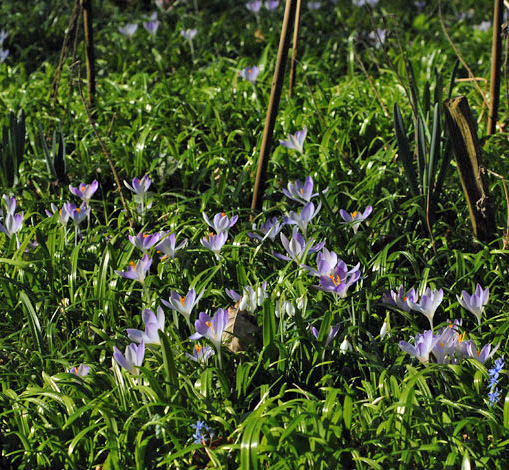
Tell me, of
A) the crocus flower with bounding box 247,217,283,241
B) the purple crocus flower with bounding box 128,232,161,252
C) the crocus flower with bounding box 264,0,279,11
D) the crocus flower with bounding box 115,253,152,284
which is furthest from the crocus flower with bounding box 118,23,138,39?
the crocus flower with bounding box 115,253,152,284

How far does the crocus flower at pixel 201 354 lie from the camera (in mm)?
2012

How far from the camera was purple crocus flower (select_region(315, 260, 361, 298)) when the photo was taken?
2.08 m

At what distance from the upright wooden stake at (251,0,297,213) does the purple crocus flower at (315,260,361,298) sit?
Result: 744 mm

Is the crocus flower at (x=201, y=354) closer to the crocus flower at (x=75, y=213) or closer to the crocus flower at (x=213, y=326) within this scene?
the crocus flower at (x=213, y=326)

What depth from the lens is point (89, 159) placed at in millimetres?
3369

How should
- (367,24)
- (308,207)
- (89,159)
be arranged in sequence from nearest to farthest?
(308,207)
(89,159)
(367,24)

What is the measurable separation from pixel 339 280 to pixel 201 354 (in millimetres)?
469

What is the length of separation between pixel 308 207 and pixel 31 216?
1298 mm

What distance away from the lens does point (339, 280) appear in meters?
2.13

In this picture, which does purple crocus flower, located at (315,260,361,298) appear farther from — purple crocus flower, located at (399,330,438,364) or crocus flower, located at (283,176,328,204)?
crocus flower, located at (283,176,328,204)

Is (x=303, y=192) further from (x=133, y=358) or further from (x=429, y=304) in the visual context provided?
(x=133, y=358)

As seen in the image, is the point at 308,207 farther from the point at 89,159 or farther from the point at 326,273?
the point at 89,159

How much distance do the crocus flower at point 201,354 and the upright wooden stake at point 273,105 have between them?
0.87 m

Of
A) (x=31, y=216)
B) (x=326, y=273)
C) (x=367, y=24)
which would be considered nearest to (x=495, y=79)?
(x=326, y=273)
